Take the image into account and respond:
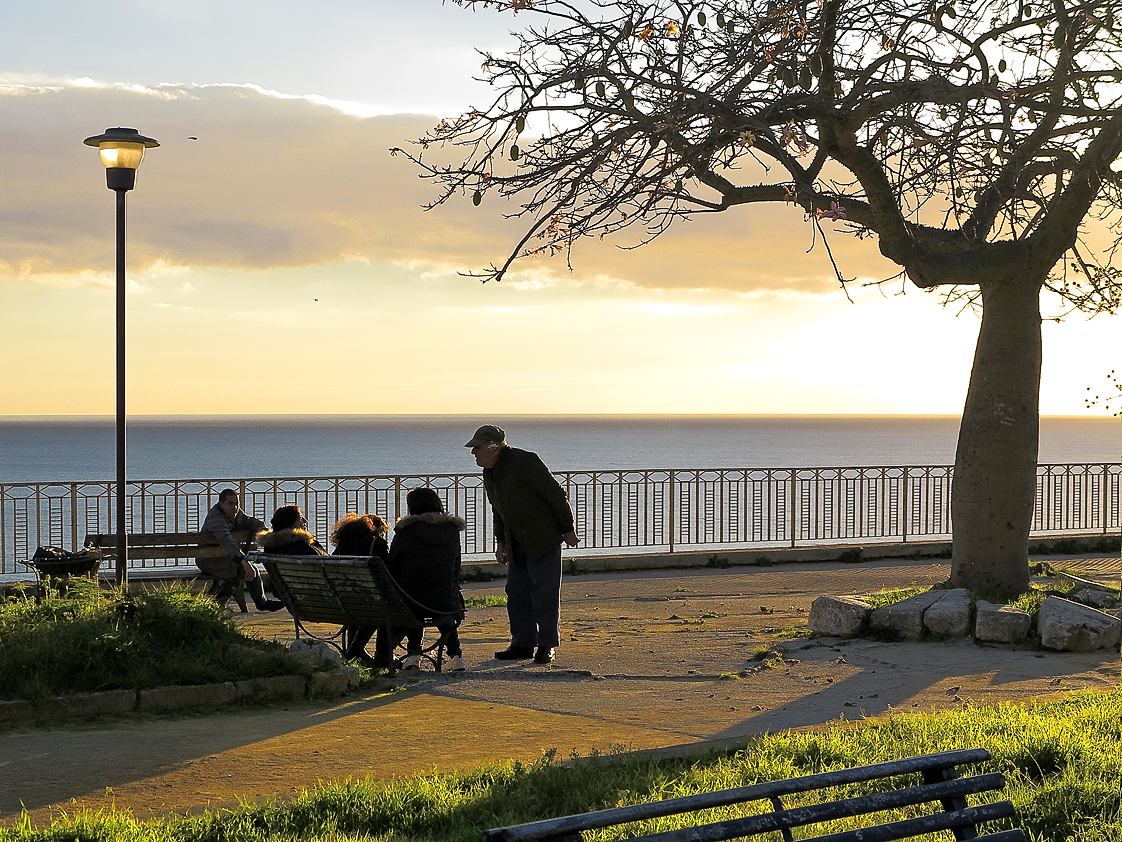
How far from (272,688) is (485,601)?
5.97 m

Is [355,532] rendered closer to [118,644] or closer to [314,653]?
[314,653]

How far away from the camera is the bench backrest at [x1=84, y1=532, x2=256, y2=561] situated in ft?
41.5

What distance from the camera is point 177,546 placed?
13.1 m

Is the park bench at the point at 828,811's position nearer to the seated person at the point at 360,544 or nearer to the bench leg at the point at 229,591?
the seated person at the point at 360,544

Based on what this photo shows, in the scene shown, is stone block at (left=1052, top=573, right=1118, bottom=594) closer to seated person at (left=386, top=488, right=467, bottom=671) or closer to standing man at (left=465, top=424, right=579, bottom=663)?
standing man at (left=465, top=424, right=579, bottom=663)

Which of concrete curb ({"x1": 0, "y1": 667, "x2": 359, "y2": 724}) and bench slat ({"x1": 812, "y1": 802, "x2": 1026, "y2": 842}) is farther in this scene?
concrete curb ({"x1": 0, "y1": 667, "x2": 359, "y2": 724})

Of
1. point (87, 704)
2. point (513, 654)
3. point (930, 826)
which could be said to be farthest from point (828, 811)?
point (513, 654)

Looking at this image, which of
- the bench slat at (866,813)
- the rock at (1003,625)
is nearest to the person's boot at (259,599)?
the rock at (1003,625)

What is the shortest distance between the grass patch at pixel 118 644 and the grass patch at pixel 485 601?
5024 mm

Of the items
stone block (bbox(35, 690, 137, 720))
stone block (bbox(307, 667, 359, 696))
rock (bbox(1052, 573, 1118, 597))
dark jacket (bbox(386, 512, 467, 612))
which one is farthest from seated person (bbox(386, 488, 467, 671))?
rock (bbox(1052, 573, 1118, 597))

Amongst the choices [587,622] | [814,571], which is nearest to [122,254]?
[587,622]

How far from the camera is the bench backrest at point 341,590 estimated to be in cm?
811

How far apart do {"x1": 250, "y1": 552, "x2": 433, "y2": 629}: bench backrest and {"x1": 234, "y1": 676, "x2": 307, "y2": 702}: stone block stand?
957 mm

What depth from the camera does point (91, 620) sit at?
7426 millimetres
